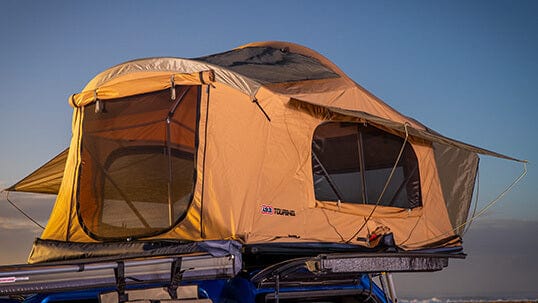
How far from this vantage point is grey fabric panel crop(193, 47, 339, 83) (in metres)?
9.12

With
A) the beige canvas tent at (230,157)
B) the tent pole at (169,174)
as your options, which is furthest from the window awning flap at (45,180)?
the tent pole at (169,174)

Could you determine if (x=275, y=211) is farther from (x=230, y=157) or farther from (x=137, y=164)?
(x=137, y=164)

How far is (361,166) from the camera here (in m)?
9.92

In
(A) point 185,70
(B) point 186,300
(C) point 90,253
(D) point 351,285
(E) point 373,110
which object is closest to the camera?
(B) point 186,300

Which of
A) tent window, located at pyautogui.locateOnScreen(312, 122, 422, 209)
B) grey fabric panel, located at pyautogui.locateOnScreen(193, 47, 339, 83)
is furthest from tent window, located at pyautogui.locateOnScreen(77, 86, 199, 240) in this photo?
tent window, located at pyautogui.locateOnScreen(312, 122, 422, 209)

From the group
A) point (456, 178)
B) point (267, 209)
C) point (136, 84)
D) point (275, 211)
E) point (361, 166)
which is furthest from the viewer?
point (456, 178)

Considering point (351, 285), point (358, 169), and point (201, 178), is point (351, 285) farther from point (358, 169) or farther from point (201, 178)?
point (358, 169)

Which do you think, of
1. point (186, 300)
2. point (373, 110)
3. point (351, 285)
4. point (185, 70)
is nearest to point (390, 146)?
point (373, 110)

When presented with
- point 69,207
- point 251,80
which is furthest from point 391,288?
point 69,207

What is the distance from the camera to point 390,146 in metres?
10.1

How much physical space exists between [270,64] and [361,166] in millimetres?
1817

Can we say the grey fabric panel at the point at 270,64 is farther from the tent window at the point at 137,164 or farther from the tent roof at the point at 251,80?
the tent window at the point at 137,164

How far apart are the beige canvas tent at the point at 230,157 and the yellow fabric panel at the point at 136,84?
0.6 inches

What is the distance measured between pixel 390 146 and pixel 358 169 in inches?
23.6
